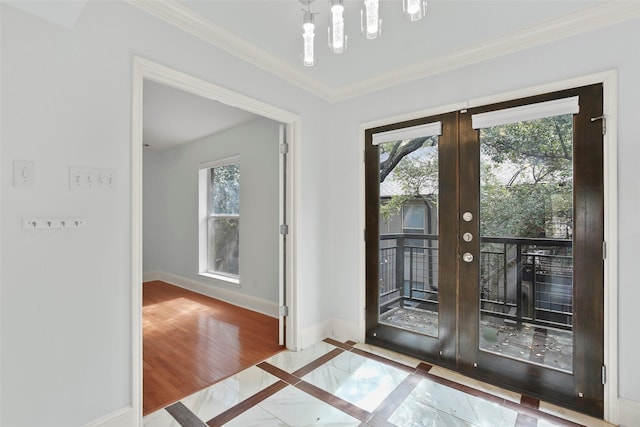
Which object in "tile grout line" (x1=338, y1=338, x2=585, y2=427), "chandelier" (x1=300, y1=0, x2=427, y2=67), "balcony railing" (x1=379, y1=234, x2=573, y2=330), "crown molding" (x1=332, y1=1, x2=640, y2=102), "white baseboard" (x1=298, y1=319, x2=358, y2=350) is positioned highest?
"crown molding" (x1=332, y1=1, x2=640, y2=102)

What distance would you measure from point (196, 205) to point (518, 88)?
4584 millimetres

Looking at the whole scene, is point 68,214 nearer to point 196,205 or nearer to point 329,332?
point 329,332

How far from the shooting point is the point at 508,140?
7.43ft

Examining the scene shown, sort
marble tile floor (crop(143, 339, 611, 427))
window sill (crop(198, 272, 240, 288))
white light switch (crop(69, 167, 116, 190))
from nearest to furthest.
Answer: white light switch (crop(69, 167, 116, 190)) < marble tile floor (crop(143, 339, 611, 427)) < window sill (crop(198, 272, 240, 288))

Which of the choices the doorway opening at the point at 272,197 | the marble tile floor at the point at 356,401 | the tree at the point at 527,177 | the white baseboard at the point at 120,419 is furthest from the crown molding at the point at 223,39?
the marble tile floor at the point at 356,401

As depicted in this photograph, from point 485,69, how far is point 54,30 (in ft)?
9.06

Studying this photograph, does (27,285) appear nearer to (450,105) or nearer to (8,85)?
(8,85)

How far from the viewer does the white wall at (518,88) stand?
183cm

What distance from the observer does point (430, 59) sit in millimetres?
2473

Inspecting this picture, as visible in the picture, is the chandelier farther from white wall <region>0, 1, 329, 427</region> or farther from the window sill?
the window sill

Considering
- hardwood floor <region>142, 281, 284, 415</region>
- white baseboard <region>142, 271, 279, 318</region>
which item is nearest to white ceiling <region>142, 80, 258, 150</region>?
white baseboard <region>142, 271, 279, 318</region>

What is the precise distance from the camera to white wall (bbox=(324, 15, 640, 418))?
1830mm

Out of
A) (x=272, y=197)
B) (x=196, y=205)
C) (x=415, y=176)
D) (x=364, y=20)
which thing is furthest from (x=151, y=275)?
(x=364, y=20)

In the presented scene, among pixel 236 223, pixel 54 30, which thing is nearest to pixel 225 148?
pixel 236 223
